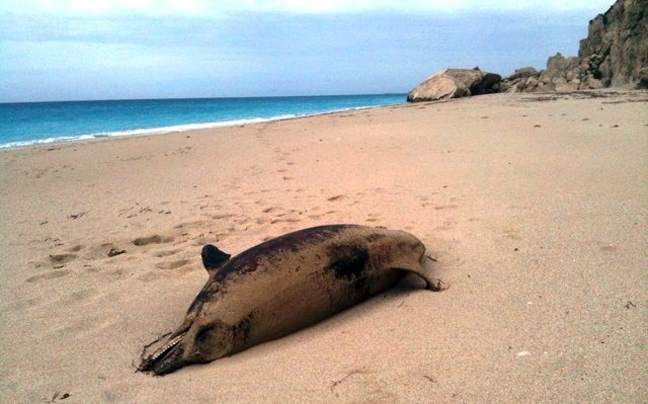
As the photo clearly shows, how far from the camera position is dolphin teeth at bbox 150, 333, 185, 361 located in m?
2.53

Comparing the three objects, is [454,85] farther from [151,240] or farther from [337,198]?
[151,240]

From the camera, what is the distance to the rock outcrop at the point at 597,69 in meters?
18.3

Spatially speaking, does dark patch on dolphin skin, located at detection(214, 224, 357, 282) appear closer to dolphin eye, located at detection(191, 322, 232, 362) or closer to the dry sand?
dolphin eye, located at detection(191, 322, 232, 362)

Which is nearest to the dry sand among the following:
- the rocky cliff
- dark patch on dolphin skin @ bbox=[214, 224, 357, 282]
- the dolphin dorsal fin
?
the dolphin dorsal fin

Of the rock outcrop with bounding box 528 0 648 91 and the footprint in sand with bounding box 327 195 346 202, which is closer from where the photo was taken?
the footprint in sand with bounding box 327 195 346 202

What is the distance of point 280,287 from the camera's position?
278 cm

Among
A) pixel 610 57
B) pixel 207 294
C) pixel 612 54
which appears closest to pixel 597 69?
pixel 610 57

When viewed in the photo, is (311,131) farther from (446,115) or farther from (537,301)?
(537,301)

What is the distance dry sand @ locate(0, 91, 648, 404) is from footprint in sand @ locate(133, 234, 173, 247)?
0.02m

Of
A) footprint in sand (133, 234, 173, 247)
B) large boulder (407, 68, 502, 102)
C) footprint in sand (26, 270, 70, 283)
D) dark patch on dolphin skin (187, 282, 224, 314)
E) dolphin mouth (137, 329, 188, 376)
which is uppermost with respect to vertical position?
large boulder (407, 68, 502, 102)

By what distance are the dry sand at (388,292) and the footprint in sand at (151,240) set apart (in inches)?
0.6

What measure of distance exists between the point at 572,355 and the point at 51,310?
3.15 m

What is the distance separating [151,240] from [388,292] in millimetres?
2472

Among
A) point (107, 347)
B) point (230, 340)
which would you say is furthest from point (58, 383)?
point (230, 340)
